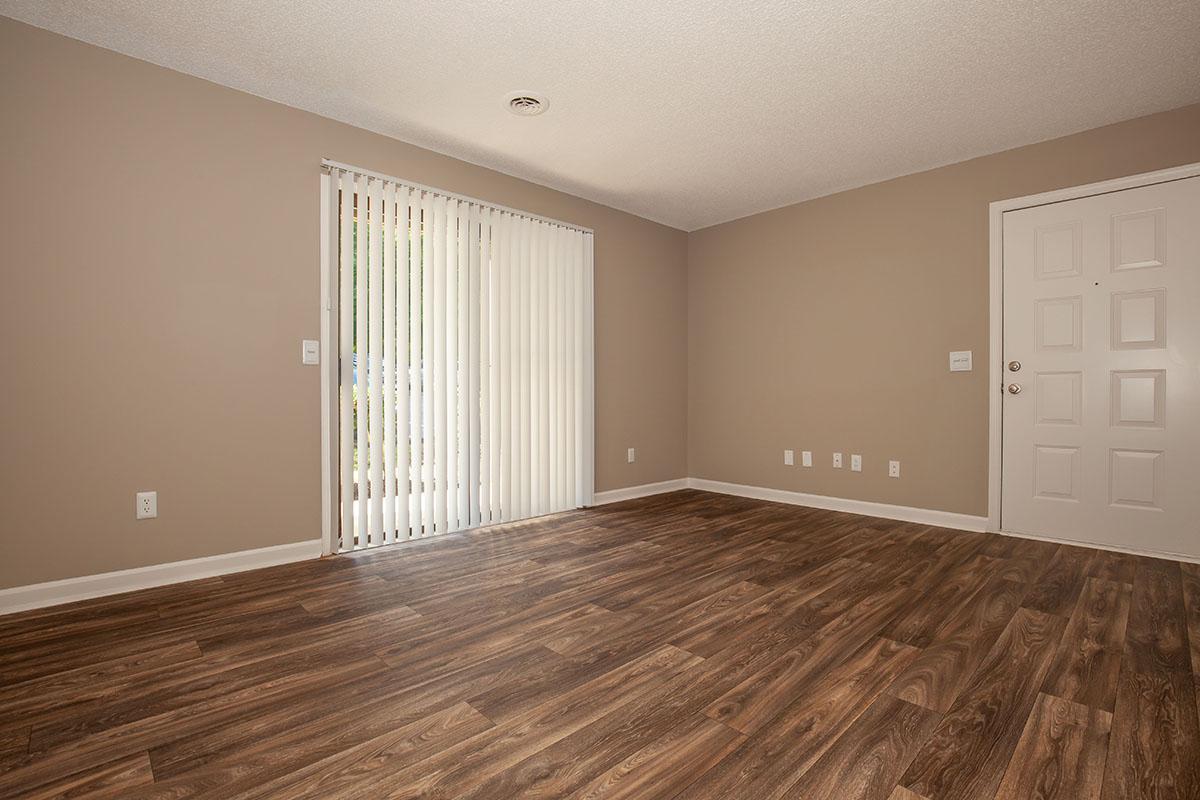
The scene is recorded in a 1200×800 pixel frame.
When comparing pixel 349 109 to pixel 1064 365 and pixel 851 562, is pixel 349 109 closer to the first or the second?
pixel 851 562

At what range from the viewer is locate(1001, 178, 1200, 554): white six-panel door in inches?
126

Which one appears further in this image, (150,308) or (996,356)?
(996,356)

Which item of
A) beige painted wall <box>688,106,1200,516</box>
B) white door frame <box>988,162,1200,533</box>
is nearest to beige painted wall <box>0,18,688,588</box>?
beige painted wall <box>688,106,1200,516</box>

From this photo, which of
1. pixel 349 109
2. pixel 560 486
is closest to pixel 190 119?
pixel 349 109

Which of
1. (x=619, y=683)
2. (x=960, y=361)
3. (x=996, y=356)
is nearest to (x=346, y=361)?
(x=619, y=683)

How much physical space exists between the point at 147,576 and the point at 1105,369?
215 inches

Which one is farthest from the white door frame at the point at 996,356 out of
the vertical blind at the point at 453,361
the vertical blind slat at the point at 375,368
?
the vertical blind slat at the point at 375,368

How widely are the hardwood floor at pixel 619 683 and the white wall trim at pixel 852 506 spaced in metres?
0.81

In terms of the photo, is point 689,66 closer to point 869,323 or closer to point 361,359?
point 361,359

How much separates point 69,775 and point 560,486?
332cm

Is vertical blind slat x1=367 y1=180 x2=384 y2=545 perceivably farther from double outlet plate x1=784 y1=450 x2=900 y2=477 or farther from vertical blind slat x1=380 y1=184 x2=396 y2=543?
double outlet plate x1=784 y1=450 x2=900 y2=477

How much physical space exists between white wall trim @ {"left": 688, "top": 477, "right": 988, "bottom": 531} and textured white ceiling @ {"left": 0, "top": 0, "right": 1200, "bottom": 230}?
2.53m

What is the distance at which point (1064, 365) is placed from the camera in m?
3.59

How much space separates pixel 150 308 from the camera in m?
2.76
